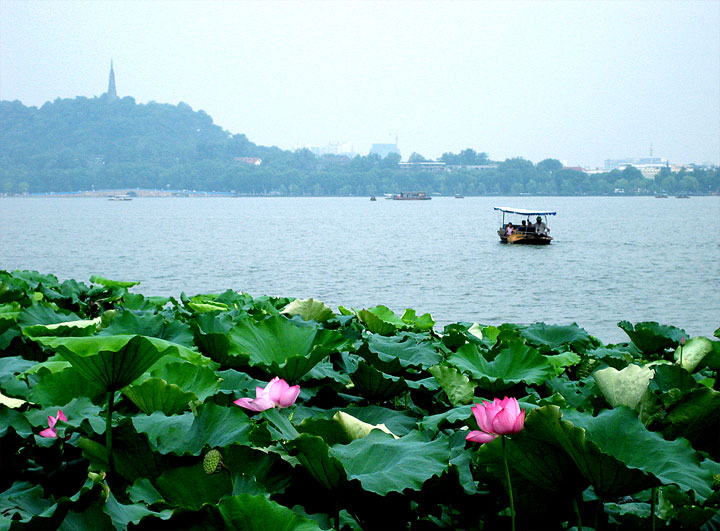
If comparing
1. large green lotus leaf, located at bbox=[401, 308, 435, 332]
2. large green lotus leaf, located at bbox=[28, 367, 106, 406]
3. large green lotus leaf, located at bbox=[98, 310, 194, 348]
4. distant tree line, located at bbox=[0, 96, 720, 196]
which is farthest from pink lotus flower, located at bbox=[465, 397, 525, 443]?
distant tree line, located at bbox=[0, 96, 720, 196]

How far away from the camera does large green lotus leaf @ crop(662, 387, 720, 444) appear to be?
1517 millimetres

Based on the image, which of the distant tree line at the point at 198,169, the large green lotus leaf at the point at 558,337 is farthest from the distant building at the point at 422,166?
the large green lotus leaf at the point at 558,337

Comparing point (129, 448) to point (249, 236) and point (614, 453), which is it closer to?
point (614, 453)

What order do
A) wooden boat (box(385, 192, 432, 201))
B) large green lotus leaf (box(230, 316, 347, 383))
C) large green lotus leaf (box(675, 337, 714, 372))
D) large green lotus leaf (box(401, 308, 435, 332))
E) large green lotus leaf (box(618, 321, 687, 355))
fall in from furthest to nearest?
wooden boat (box(385, 192, 432, 201)) < large green lotus leaf (box(401, 308, 435, 332)) < large green lotus leaf (box(618, 321, 687, 355)) < large green lotus leaf (box(675, 337, 714, 372)) < large green lotus leaf (box(230, 316, 347, 383))

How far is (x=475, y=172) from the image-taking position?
176625 millimetres

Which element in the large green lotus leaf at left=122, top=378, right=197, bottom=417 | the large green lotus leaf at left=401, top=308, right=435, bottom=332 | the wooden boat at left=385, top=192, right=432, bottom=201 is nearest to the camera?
the large green lotus leaf at left=122, top=378, right=197, bottom=417

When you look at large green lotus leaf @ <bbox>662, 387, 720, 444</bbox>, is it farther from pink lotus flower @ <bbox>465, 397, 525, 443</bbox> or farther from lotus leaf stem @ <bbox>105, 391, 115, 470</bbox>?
lotus leaf stem @ <bbox>105, 391, 115, 470</bbox>

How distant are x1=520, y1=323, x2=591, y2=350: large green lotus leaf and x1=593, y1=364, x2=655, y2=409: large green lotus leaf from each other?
4.67 ft

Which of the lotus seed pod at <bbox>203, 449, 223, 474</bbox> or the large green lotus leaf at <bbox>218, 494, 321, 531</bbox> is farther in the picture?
the lotus seed pod at <bbox>203, 449, 223, 474</bbox>

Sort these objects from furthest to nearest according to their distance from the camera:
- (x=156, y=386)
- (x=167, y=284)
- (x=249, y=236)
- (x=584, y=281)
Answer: (x=249, y=236) < (x=584, y=281) < (x=167, y=284) < (x=156, y=386)

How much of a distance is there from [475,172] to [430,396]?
17864cm

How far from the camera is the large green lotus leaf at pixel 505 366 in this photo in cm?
194

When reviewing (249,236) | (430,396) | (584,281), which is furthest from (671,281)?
(249,236)

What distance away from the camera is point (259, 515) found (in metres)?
1.00
